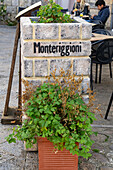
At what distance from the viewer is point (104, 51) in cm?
538

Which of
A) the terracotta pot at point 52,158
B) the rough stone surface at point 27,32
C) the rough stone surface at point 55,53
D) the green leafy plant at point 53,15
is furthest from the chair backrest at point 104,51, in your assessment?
the terracotta pot at point 52,158

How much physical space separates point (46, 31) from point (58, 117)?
76 centimetres

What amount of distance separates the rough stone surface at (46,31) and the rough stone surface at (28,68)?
24 cm

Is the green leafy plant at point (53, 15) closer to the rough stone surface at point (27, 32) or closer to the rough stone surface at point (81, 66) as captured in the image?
the rough stone surface at point (27, 32)

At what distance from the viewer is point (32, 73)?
276 centimetres

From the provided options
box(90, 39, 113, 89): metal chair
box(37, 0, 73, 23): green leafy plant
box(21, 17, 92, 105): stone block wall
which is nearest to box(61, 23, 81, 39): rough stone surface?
box(21, 17, 92, 105): stone block wall

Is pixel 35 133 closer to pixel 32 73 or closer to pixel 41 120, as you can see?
pixel 41 120

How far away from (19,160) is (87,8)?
26.1ft

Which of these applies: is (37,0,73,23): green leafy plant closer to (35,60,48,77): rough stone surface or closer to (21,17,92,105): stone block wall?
(21,17,92,105): stone block wall

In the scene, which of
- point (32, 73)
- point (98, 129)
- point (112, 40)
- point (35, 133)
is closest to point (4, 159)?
point (35, 133)

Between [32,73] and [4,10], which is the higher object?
[32,73]

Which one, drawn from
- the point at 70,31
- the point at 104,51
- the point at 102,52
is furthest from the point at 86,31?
the point at 104,51

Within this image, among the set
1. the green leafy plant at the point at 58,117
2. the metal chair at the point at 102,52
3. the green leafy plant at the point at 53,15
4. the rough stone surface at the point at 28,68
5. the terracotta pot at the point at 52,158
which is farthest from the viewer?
the metal chair at the point at 102,52

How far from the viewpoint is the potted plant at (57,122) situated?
245 cm
